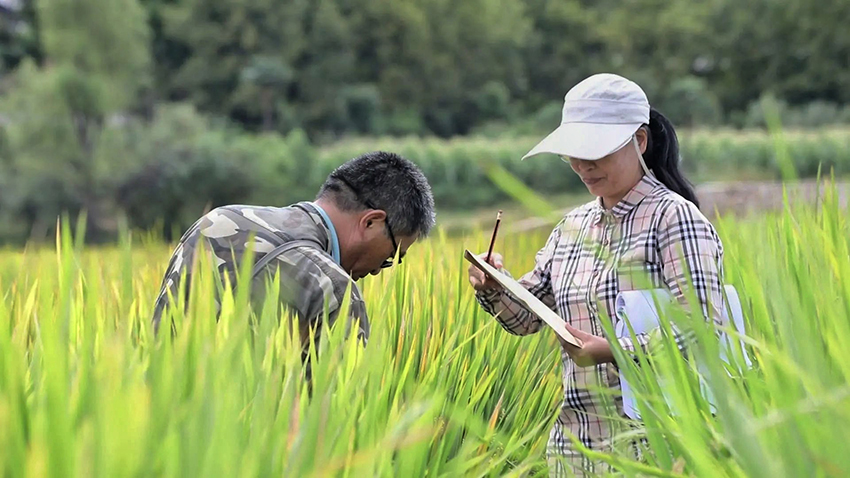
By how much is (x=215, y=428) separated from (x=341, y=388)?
0.39 metres

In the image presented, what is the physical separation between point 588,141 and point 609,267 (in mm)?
282

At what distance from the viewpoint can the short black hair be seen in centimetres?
222

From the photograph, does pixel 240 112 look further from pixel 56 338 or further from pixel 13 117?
pixel 56 338

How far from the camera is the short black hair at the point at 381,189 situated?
2225 millimetres

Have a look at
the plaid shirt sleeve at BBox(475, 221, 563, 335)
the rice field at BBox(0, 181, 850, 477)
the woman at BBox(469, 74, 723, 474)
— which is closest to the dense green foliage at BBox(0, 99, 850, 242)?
the plaid shirt sleeve at BBox(475, 221, 563, 335)

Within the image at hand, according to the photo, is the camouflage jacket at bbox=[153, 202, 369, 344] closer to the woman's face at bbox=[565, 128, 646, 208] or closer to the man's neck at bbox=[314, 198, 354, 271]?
the man's neck at bbox=[314, 198, 354, 271]

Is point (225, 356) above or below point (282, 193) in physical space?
above

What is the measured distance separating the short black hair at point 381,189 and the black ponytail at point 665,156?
59 centimetres

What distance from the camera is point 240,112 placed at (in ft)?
116

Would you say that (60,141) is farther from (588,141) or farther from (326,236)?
(588,141)

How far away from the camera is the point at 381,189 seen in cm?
223

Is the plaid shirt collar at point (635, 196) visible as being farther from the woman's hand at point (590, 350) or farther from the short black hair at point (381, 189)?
the short black hair at point (381, 189)

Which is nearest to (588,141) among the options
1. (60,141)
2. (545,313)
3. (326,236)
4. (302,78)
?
(545,313)

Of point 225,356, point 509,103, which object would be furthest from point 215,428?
point 509,103
